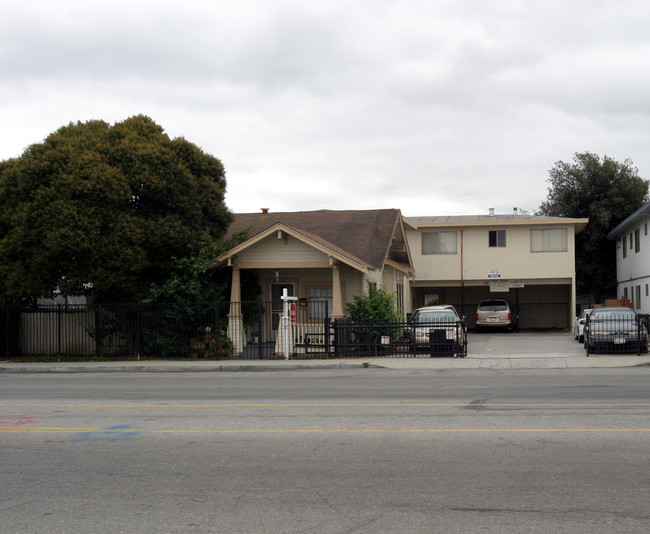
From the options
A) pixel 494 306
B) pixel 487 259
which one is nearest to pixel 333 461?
pixel 494 306

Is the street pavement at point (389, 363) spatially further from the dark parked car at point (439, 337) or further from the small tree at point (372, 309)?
the small tree at point (372, 309)

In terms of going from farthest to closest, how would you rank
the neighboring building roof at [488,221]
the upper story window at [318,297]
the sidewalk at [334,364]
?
the neighboring building roof at [488,221] → the upper story window at [318,297] → the sidewalk at [334,364]

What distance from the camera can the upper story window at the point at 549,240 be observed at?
3709 cm

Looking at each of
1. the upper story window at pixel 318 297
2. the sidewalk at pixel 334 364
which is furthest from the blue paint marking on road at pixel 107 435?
the upper story window at pixel 318 297

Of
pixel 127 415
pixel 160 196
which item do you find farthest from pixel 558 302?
pixel 127 415

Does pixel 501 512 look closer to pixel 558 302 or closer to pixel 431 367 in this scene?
pixel 431 367

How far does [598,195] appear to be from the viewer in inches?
1745

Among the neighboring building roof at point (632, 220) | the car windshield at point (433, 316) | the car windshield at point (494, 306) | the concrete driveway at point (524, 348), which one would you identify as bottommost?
the concrete driveway at point (524, 348)

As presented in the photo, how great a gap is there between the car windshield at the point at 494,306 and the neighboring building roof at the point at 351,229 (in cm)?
594

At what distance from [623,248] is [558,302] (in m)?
4.80

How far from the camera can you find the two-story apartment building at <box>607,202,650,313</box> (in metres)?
34.0

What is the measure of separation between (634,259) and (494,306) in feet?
24.8

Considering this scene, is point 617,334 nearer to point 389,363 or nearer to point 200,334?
point 389,363

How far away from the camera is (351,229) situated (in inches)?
1136
